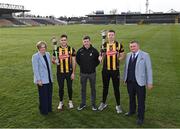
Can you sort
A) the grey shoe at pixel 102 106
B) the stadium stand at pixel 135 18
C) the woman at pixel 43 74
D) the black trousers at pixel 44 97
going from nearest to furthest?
the woman at pixel 43 74
the black trousers at pixel 44 97
the grey shoe at pixel 102 106
the stadium stand at pixel 135 18

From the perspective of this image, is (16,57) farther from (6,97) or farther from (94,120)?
(94,120)

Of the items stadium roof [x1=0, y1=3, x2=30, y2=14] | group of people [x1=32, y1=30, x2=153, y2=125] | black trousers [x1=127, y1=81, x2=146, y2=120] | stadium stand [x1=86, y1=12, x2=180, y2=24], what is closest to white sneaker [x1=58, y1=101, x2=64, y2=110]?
group of people [x1=32, y1=30, x2=153, y2=125]

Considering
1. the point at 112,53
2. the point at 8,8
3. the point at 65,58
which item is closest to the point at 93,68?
the point at 112,53

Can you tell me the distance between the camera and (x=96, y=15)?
148 metres

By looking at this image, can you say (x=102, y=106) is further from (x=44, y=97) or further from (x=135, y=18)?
(x=135, y=18)

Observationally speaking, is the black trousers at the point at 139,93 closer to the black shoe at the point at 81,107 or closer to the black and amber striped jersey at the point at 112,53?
the black and amber striped jersey at the point at 112,53

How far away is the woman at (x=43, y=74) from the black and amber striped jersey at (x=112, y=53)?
132 centimetres

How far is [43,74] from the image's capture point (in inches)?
274

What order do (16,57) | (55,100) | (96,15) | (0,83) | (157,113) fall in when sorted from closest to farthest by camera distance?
1. (157,113)
2. (55,100)
3. (0,83)
4. (16,57)
5. (96,15)

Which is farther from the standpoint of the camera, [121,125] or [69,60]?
[69,60]

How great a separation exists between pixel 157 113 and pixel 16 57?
11143 millimetres

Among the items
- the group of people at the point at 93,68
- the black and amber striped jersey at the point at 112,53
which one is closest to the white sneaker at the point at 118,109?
the group of people at the point at 93,68

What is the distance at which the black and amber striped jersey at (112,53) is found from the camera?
277 inches

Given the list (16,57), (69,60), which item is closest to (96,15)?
(16,57)
